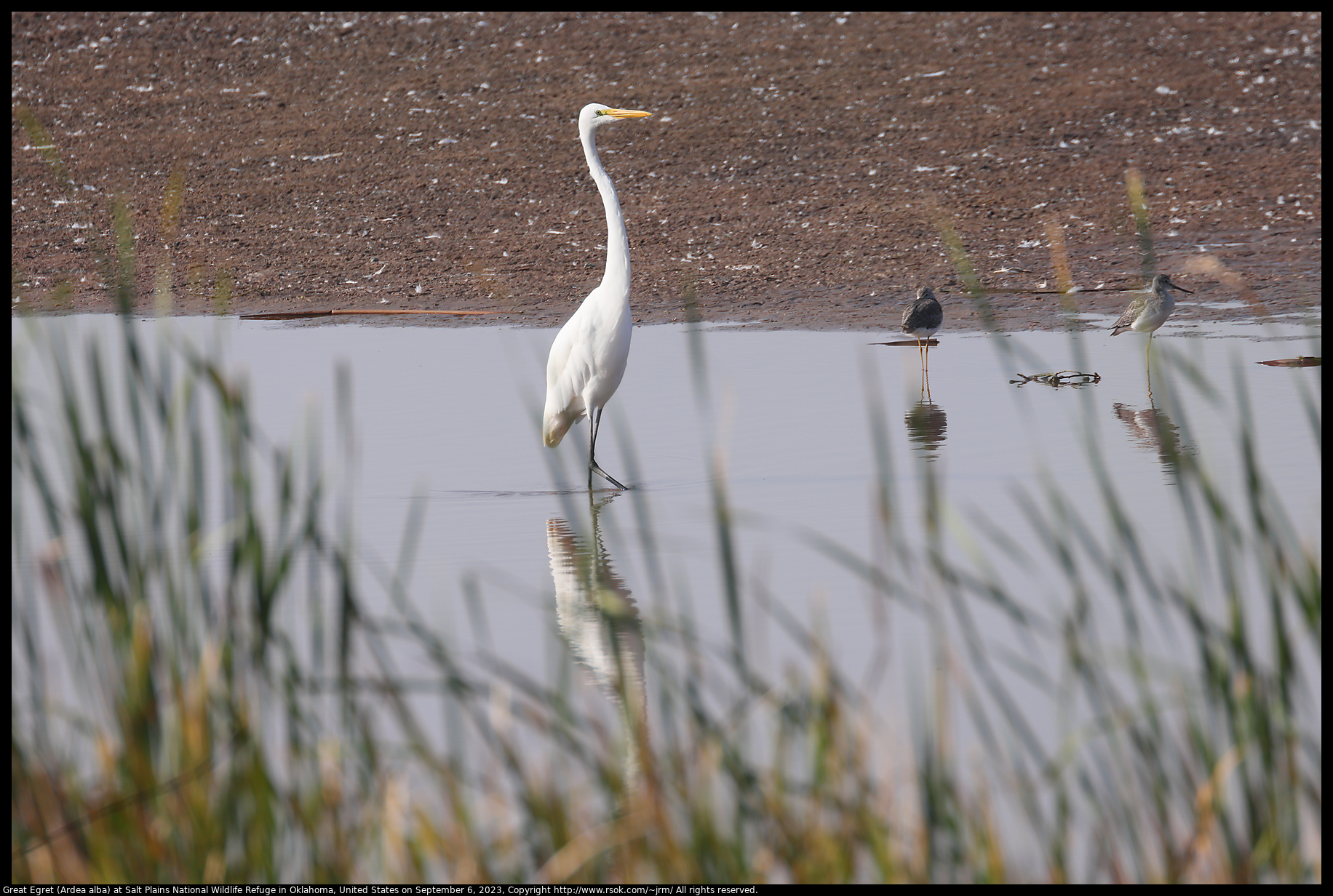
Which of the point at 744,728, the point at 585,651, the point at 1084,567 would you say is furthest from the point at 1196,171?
the point at 744,728

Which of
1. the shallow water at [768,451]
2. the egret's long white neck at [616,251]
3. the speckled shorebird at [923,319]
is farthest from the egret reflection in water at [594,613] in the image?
the speckled shorebird at [923,319]

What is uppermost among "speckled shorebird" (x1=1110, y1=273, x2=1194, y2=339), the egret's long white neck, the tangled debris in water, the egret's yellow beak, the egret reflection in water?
the egret's yellow beak

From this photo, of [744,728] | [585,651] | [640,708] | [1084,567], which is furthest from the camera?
[1084,567]

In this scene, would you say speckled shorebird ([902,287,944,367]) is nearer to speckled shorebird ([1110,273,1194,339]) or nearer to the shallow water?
the shallow water

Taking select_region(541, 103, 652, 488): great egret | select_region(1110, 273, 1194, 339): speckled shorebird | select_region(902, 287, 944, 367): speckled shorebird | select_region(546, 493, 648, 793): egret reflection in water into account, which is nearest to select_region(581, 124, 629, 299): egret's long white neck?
select_region(541, 103, 652, 488): great egret

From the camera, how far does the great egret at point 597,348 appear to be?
5867 millimetres

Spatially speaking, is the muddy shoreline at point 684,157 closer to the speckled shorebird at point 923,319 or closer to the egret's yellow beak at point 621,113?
the speckled shorebird at point 923,319

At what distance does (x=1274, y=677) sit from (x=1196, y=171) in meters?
11.1

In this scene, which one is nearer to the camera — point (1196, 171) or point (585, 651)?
point (585, 651)

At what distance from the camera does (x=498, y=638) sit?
12.8ft

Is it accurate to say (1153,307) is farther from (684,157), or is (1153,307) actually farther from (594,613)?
(684,157)

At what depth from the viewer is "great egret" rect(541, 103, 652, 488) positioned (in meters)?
5.87

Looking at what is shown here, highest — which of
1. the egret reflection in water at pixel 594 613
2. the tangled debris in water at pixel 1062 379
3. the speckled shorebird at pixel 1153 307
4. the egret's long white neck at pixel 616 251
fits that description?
the egret's long white neck at pixel 616 251
